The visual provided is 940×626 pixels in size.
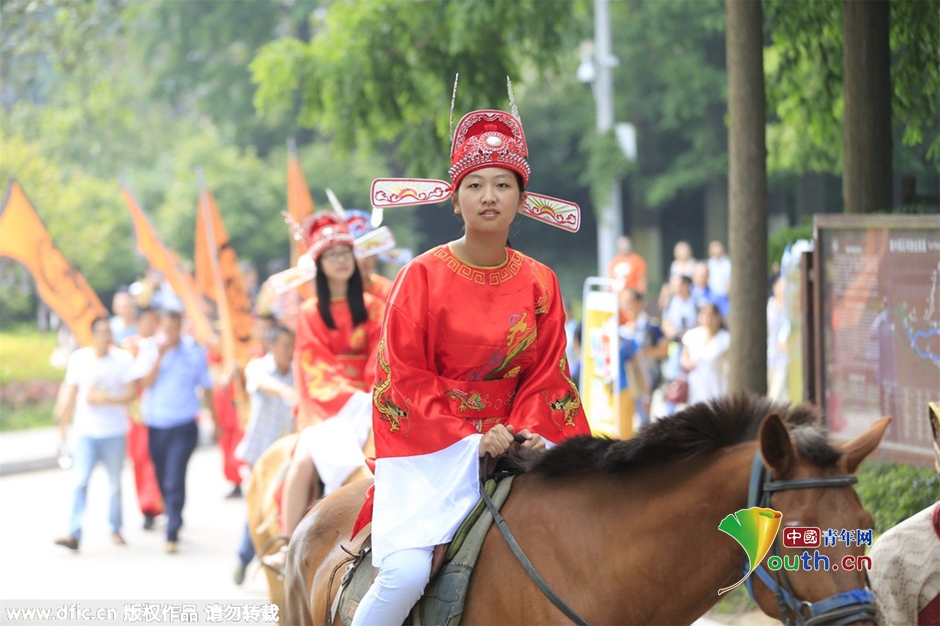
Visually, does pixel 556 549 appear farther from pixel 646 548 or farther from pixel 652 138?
pixel 652 138

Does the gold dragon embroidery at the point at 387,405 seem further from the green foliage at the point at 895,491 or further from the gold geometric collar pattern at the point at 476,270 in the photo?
the green foliage at the point at 895,491

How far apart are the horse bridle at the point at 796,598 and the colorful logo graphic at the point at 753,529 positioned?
19 mm

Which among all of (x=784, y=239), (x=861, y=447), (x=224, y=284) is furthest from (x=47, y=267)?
(x=861, y=447)

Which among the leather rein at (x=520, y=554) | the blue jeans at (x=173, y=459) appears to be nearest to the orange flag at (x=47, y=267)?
the blue jeans at (x=173, y=459)

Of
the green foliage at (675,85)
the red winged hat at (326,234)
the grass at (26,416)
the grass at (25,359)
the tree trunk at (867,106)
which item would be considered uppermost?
the green foliage at (675,85)

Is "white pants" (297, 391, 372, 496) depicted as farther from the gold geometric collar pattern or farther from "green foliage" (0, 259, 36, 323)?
"green foliage" (0, 259, 36, 323)

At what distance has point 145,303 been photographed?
18562 millimetres

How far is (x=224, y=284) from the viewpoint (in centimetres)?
1377

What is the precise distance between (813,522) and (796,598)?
195 millimetres

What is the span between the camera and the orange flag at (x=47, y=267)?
12539 mm

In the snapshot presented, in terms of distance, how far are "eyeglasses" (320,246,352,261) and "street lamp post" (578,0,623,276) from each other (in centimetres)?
Answer: 1685

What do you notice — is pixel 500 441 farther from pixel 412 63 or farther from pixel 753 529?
pixel 412 63

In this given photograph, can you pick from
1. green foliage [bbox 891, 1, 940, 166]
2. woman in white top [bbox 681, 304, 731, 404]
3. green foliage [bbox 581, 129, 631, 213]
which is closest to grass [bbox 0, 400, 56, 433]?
woman in white top [bbox 681, 304, 731, 404]

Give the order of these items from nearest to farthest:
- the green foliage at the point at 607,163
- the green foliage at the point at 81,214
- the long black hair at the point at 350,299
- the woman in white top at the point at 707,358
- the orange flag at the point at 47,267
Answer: the long black hair at the point at 350,299 → the orange flag at the point at 47,267 → the woman in white top at the point at 707,358 → the green foliage at the point at 81,214 → the green foliage at the point at 607,163
